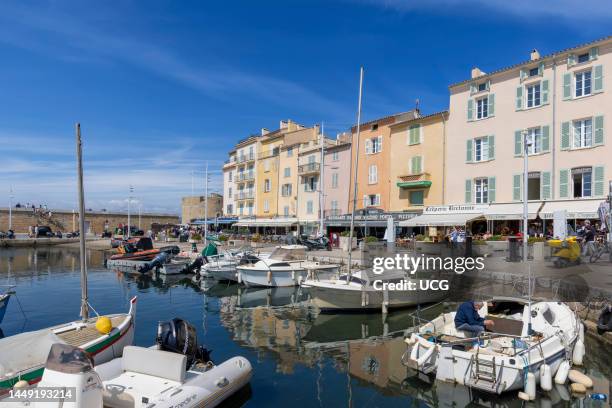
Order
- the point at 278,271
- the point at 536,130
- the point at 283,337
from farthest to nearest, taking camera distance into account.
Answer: the point at 536,130 < the point at 278,271 < the point at 283,337

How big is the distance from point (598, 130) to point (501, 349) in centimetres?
1866

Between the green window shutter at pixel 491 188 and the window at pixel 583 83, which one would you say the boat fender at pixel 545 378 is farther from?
the window at pixel 583 83

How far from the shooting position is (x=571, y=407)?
8336mm

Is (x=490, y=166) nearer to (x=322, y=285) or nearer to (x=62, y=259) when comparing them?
(x=322, y=285)

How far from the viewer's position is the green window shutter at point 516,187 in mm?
25734

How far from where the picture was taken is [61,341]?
8836 millimetres

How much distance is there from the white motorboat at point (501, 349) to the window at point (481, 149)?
18242mm

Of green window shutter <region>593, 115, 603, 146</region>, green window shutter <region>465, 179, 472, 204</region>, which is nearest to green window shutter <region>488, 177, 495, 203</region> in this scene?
green window shutter <region>465, 179, 472, 204</region>

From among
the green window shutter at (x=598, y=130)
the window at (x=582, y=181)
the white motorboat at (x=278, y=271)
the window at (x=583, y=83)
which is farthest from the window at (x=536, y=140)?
the white motorboat at (x=278, y=271)

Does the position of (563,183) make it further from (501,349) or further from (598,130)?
(501,349)

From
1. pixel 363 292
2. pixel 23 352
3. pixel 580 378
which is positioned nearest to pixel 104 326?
pixel 23 352

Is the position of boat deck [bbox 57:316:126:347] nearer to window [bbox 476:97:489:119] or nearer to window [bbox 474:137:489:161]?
window [bbox 474:137:489:161]

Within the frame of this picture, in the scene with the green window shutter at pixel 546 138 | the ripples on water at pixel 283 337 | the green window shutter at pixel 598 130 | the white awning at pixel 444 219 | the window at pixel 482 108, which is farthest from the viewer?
the window at pixel 482 108

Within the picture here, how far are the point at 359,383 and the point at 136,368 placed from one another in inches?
189
